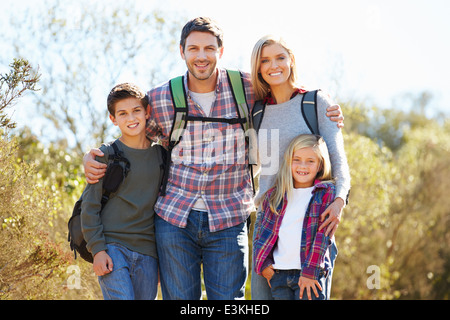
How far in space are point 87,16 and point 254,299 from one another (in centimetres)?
656

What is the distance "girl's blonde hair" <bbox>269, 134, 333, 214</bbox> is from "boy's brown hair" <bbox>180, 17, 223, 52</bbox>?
35.9 inches

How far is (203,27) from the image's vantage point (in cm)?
372

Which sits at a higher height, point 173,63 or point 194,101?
point 173,63

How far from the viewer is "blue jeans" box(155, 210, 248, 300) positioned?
359 cm

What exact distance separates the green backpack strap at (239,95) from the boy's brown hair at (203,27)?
24 cm

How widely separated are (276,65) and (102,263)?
175 cm

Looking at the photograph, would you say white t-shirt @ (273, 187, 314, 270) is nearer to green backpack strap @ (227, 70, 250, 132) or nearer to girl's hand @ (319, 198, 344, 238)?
girl's hand @ (319, 198, 344, 238)

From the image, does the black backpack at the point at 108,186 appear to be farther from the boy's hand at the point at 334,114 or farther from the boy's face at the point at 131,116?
the boy's hand at the point at 334,114

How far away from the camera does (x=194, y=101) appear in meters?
3.76

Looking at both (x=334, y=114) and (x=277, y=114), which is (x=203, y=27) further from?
(x=334, y=114)

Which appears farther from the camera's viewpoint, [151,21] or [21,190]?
[151,21]

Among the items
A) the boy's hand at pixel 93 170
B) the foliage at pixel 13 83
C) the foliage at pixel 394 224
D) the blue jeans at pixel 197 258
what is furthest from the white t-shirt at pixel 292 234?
the foliage at pixel 394 224
